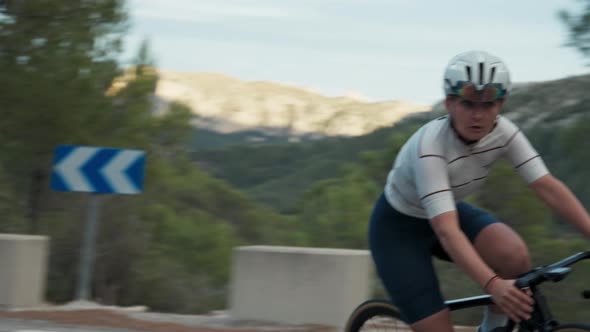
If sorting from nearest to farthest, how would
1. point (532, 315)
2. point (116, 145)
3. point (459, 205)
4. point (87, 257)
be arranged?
1. point (532, 315)
2. point (459, 205)
3. point (87, 257)
4. point (116, 145)

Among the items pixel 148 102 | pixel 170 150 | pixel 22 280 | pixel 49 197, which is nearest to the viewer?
pixel 22 280

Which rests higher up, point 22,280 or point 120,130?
point 120,130

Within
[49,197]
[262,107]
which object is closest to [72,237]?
[49,197]

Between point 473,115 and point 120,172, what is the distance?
6533 millimetres

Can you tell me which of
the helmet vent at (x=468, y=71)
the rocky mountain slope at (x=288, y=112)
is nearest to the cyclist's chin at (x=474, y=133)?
the helmet vent at (x=468, y=71)

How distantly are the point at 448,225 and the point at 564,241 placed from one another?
1094 cm

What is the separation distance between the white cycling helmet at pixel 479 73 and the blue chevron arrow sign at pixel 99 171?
21.1 feet

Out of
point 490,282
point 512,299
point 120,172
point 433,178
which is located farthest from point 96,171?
point 512,299

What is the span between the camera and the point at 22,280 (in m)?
9.13

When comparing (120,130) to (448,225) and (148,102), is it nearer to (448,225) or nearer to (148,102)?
(148,102)

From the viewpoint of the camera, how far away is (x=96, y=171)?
966 cm

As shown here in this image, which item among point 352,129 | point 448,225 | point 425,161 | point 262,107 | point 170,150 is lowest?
point 448,225

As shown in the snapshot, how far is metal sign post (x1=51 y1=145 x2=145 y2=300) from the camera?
31.6 ft

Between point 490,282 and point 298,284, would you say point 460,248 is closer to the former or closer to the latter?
point 490,282
